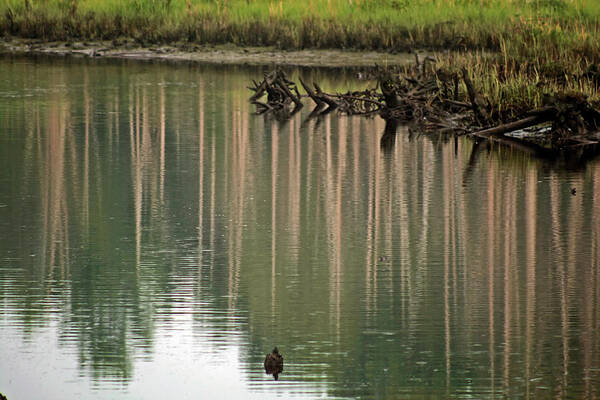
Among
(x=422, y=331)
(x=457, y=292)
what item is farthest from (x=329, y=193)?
(x=422, y=331)

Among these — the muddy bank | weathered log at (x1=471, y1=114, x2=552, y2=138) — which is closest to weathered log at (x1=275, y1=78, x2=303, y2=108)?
weathered log at (x1=471, y1=114, x2=552, y2=138)

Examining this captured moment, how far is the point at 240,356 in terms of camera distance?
28.4 ft

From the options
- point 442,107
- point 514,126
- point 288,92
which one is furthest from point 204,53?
point 514,126

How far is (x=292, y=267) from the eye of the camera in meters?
11.5

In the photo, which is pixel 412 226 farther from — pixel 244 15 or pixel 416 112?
pixel 244 15

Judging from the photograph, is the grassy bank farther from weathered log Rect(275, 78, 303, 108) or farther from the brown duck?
the brown duck

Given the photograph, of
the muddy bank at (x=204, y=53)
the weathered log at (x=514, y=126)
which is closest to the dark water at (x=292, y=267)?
the weathered log at (x=514, y=126)

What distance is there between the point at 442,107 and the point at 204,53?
698 inches

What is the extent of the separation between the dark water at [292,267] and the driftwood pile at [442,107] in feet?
3.57

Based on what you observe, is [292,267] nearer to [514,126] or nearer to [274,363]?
[274,363]

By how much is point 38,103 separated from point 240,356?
1847 cm

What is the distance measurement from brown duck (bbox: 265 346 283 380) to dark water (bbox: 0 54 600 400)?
6cm

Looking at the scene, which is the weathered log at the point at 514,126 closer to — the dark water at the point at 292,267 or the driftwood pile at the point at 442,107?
the driftwood pile at the point at 442,107

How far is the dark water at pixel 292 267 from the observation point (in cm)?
840
